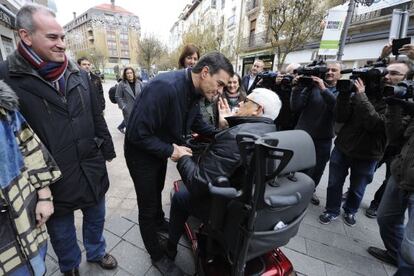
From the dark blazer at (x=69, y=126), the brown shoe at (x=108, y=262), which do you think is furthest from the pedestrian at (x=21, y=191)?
the brown shoe at (x=108, y=262)

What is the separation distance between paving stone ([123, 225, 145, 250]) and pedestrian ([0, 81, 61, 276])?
Answer: 1.02 metres

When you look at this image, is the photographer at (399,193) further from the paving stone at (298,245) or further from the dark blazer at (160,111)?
the dark blazer at (160,111)

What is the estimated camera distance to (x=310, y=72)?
3.10 m

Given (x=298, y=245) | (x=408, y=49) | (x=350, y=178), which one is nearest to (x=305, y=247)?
(x=298, y=245)

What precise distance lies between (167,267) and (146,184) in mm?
828

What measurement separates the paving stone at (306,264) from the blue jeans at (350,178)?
93cm

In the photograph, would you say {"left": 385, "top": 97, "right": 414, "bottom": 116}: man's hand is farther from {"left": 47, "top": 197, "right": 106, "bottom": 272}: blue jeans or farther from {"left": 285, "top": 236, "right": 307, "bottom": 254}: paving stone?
{"left": 47, "top": 197, "right": 106, "bottom": 272}: blue jeans

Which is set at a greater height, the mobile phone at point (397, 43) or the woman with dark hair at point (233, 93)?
the mobile phone at point (397, 43)

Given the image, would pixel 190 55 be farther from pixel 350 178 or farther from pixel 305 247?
pixel 305 247

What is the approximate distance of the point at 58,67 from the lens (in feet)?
4.90

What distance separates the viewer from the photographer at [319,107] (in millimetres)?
2998

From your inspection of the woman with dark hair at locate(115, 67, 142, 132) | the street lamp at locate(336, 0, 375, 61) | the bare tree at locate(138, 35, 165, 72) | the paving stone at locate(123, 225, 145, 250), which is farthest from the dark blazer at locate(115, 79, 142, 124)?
the bare tree at locate(138, 35, 165, 72)

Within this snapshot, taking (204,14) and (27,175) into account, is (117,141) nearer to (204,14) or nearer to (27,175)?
(27,175)

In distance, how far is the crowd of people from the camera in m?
1.32
